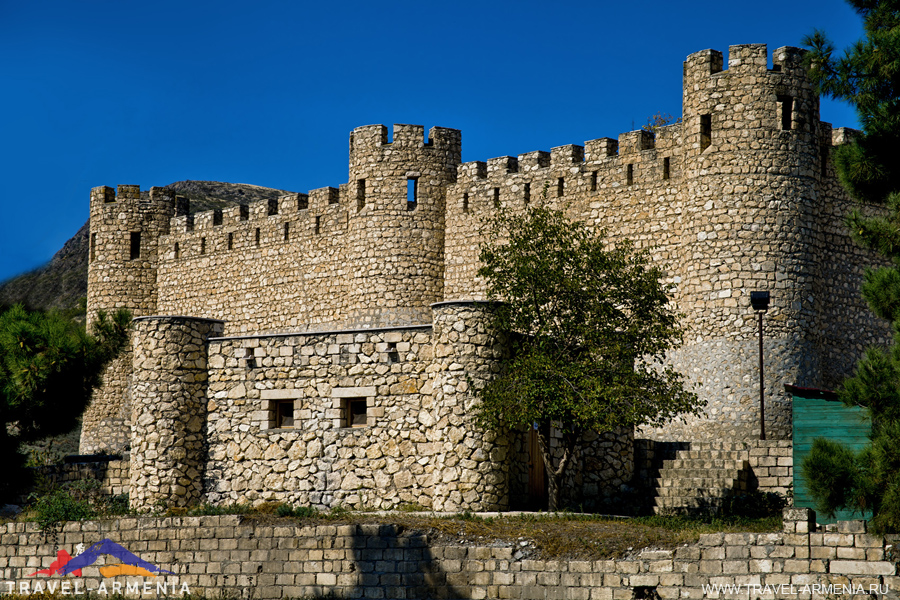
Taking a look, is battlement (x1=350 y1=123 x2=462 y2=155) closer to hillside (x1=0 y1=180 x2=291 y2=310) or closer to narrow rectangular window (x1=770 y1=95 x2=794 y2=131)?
narrow rectangular window (x1=770 y1=95 x2=794 y2=131)

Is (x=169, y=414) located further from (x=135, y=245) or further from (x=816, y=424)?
(x=135, y=245)

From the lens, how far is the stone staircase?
64.5ft

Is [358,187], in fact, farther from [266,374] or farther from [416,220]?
[266,374]

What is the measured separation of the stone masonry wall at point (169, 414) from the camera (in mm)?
20781

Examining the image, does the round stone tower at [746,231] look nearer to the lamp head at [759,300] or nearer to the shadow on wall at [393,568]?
the lamp head at [759,300]

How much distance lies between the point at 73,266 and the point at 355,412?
46122 millimetres

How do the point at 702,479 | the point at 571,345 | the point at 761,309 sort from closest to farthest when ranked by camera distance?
1. the point at 571,345
2. the point at 702,479
3. the point at 761,309

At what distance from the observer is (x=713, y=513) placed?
1922cm

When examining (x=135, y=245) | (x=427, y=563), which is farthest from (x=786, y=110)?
(x=135, y=245)

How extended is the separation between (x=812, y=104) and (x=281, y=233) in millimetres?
14516

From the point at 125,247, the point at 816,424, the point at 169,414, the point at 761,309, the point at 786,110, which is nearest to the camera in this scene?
the point at 816,424

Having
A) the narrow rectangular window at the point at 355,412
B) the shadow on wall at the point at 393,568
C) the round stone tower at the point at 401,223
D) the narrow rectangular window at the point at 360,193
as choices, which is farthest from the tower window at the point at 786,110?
the shadow on wall at the point at 393,568

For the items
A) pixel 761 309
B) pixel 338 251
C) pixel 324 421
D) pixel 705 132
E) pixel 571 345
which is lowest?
pixel 324 421

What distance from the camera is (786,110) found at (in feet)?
78.9
